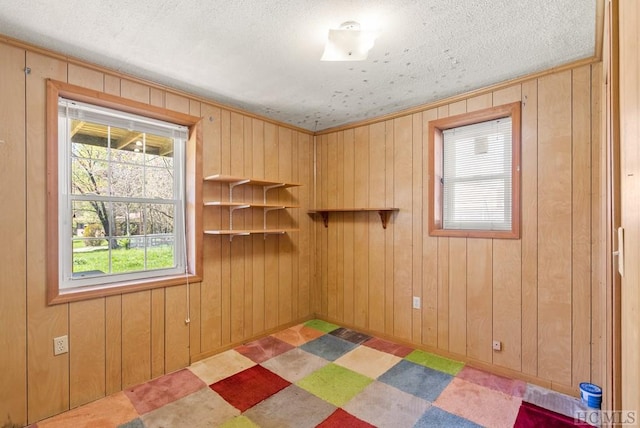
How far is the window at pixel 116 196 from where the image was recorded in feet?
7.35

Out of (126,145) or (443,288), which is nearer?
(126,145)

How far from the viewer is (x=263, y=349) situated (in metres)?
3.12

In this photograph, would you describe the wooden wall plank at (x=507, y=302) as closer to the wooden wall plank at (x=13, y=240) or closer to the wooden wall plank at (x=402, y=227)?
the wooden wall plank at (x=402, y=227)

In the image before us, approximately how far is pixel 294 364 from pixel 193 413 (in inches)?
36.2

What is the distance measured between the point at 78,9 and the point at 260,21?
0.96m

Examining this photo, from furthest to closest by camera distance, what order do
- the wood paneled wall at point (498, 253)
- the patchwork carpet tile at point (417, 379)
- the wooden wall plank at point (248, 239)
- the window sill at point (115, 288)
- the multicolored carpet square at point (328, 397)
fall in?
the wooden wall plank at point (248, 239), the patchwork carpet tile at point (417, 379), the wood paneled wall at point (498, 253), the window sill at point (115, 288), the multicolored carpet square at point (328, 397)

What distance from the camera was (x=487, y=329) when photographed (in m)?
2.69

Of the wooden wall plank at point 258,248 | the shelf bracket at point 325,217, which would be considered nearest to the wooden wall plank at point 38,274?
the wooden wall plank at point 258,248

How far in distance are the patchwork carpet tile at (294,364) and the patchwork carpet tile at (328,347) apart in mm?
76

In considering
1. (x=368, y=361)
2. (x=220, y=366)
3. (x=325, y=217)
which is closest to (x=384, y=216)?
(x=325, y=217)

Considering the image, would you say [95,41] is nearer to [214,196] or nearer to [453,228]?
[214,196]

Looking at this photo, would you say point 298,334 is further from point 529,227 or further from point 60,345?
point 529,227

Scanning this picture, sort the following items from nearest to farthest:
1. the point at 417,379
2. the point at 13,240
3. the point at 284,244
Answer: the point at 13,240, the point at 417,379, the point at 284,244

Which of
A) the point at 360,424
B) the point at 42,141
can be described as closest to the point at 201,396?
the point at 360,424
